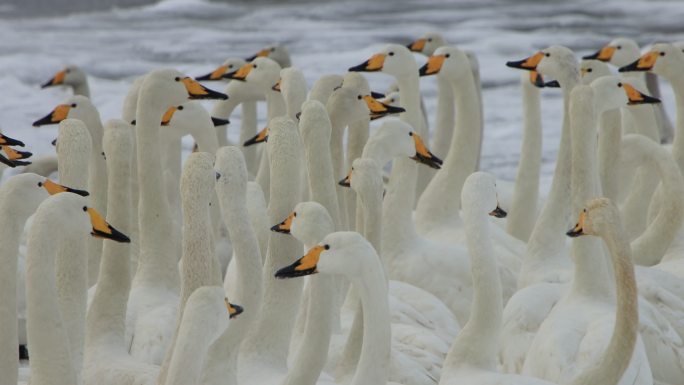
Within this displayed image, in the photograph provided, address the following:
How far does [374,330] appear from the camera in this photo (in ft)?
14.5

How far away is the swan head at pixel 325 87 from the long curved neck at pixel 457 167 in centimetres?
89

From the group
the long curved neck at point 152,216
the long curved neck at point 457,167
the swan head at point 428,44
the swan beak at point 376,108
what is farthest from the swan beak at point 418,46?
the long curved neck at point 152,216

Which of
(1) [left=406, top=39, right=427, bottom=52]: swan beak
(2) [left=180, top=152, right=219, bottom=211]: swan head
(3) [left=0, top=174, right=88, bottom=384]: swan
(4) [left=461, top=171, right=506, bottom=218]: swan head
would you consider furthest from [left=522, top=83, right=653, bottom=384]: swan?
(1) [left=406, top=39, right=427, bottom=52]: swan beak

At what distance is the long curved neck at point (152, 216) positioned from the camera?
6.14 metres

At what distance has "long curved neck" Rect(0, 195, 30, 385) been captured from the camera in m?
4.73

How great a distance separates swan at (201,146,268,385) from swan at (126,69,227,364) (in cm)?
71

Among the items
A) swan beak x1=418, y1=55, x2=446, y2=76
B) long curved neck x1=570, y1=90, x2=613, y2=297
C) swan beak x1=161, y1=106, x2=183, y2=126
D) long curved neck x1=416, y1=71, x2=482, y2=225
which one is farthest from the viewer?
swan beak x1=418, y1=55, x2=446, y2=76

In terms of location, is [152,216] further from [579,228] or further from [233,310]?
[579,228]

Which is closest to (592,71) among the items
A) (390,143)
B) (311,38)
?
(390,143)

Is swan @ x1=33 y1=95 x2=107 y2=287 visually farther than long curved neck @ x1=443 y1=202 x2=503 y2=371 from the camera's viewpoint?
Yes

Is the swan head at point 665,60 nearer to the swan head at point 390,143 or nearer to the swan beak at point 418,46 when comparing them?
the swan beak at point 418,46

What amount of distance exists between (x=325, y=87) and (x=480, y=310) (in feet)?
7.37

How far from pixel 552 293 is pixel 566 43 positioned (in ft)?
37.8

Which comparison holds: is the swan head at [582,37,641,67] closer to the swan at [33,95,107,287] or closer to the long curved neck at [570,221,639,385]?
the swan at [33,95,107,287]
